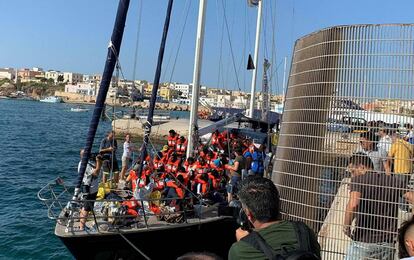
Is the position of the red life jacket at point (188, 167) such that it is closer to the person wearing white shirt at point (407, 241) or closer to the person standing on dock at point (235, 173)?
the person standing on dock at point (235, 173)

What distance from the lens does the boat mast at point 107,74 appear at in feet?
33.3

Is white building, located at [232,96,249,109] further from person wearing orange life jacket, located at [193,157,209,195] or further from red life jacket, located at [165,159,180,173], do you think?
person wearing orange life jacket, located at [193,157,209,195]

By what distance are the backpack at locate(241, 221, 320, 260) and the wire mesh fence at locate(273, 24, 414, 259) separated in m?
2.97

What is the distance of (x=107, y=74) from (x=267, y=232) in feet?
26.4

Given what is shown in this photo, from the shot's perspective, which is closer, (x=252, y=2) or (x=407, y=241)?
(x=407, y=241)

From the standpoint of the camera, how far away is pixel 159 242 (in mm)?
10398

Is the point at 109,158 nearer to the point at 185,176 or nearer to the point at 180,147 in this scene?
the point at 180,147

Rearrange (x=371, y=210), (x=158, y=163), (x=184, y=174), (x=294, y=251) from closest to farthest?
(x=294, y=251), (x=371, y=210), (x=184, y=174), (x=158, y=163)

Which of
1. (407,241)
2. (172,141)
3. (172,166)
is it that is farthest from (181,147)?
(407,241)

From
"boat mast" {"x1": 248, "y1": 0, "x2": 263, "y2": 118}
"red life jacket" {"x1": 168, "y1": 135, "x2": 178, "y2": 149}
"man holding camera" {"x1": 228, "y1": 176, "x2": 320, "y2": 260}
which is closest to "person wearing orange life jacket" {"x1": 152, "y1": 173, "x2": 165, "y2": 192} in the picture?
"red life jacket" {"x1": 168, "y1": 135, "x2": 178, "y2": 149}

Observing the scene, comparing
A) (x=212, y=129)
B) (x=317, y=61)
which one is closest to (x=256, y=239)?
(x=317, y=61)

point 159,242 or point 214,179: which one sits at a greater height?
point 214,179

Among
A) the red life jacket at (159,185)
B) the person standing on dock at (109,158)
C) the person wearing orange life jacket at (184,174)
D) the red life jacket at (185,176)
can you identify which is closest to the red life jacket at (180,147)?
the person standing on dock at (109,158)

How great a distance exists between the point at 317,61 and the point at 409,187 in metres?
2.16
